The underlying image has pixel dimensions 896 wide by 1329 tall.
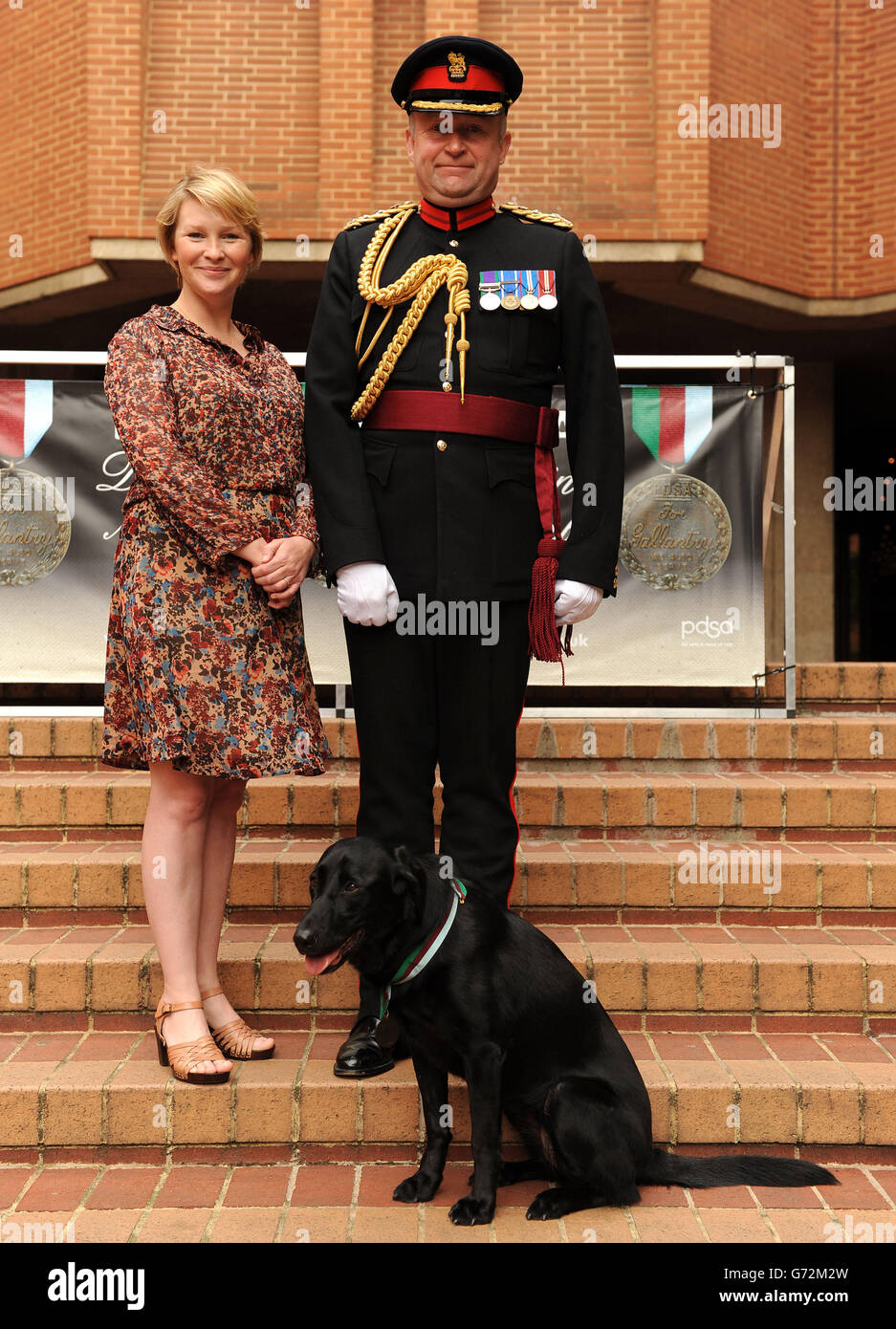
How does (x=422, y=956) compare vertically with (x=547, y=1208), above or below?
above

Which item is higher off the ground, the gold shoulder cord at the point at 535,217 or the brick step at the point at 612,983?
the gold shoulder cord at the point at 535,217

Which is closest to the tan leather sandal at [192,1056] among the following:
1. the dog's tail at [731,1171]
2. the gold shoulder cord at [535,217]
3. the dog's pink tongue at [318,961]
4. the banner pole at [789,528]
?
the dog's pink tongue at [318,961]

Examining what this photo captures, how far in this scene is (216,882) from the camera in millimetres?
2723

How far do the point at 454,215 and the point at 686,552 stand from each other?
2.61 metres

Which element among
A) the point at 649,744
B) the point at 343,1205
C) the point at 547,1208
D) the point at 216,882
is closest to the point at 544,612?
the point at 216,882

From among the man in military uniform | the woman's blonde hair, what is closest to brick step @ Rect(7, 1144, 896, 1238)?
the man in military uniform

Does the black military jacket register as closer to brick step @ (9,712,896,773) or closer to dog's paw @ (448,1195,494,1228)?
dog's paw @ (448,1195,494,1228)

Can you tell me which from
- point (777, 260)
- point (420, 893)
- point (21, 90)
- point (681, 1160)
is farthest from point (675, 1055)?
point (21, 90)

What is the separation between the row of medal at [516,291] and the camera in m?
2.54

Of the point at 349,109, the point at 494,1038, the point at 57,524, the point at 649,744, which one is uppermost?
the point at 349,109

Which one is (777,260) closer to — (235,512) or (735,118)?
(735,118)

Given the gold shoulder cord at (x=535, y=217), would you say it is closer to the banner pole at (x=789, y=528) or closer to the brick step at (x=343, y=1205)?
the brick step at (x=343, y=1205)

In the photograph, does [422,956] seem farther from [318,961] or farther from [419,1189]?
[419,1189]

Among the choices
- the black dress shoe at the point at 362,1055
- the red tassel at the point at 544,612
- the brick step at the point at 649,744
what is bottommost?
the black dress shoe at the point at 362,1055
